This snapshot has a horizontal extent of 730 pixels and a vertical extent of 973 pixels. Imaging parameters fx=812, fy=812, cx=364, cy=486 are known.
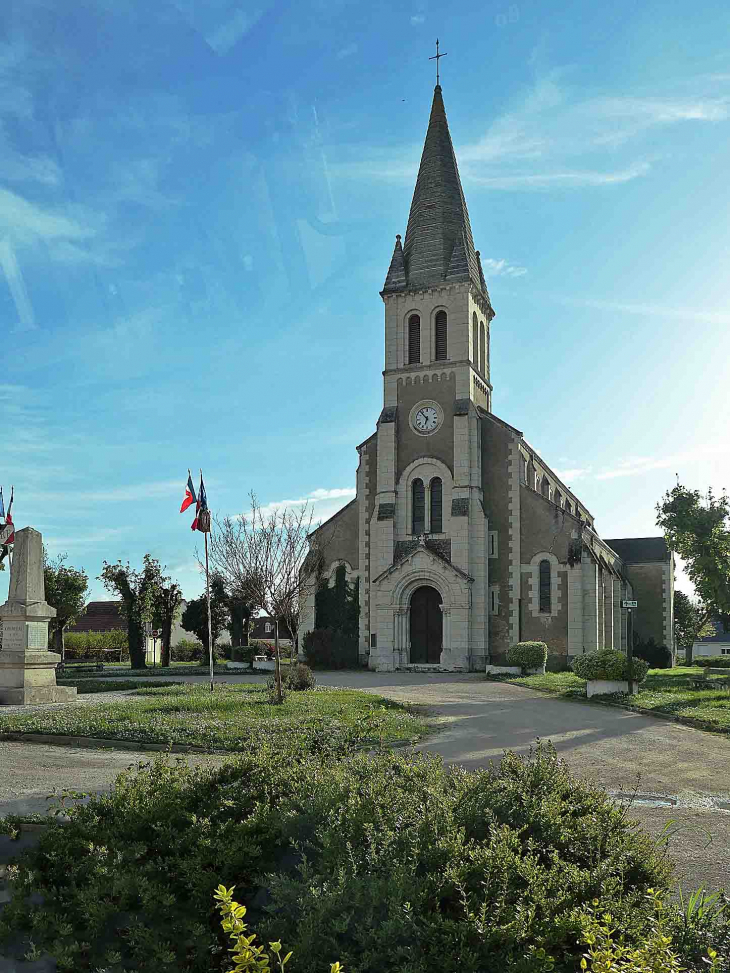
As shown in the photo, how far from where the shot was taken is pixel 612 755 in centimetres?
1297

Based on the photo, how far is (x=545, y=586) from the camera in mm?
38031

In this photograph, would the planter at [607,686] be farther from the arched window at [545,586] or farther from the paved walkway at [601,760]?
the arched window at [545,586]

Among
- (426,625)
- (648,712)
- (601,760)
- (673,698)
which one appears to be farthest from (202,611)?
(601,760)

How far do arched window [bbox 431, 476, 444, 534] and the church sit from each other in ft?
0.19

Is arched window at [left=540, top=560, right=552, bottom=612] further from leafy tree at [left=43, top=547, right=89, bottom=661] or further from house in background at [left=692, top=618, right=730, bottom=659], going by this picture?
house in background at [left=692, top=618, right=730, bottom=659]

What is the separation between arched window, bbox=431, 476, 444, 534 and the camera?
39438 millimetres

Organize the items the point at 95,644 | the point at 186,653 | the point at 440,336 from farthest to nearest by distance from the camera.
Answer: the point at 186,653 → the point at 95,644 → the point at 440,336

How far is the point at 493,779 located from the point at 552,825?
0.98 m

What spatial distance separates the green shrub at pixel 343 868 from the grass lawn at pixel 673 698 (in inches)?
475

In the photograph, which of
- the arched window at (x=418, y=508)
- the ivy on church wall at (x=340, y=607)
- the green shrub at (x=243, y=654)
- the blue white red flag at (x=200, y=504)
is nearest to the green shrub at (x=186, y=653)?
the green shrub at (x=243, y=654)

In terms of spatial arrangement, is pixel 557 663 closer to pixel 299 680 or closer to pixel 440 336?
pixel 440 336

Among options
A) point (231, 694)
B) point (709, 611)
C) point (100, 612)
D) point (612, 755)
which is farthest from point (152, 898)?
point (100, 612)

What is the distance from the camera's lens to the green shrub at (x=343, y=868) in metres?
4.45

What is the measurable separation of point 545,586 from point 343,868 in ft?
113
